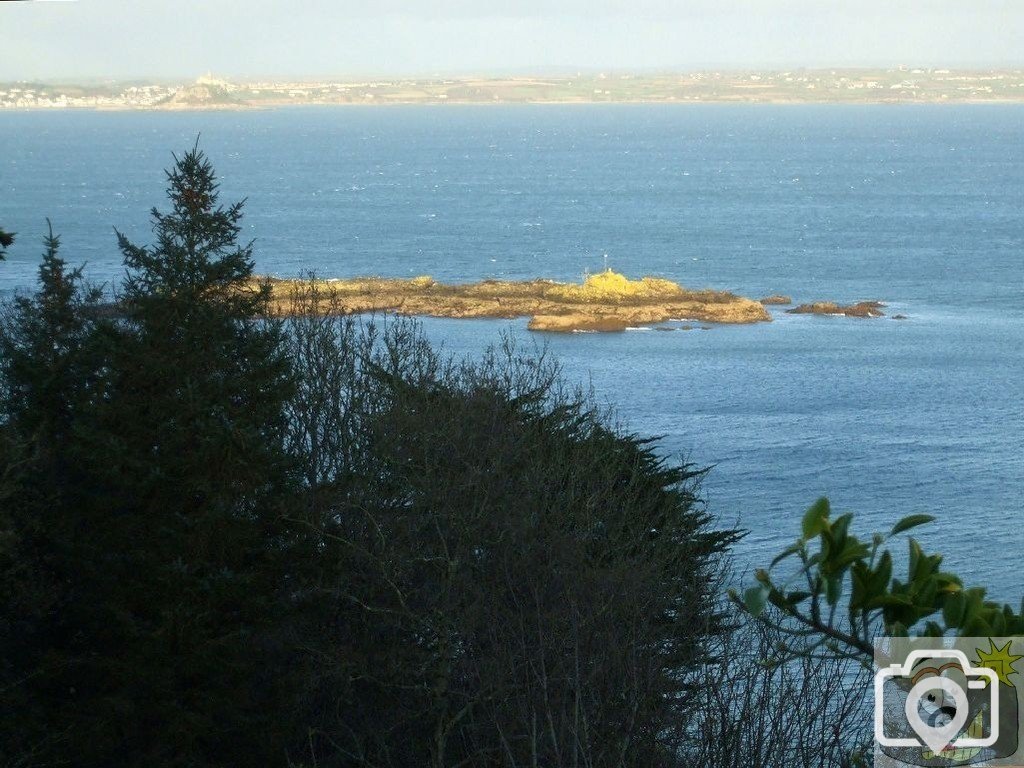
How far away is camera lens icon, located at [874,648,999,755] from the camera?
91.6 inches

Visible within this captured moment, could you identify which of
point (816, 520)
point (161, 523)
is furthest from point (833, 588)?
point (161, 523)

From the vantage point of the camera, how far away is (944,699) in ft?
7.95

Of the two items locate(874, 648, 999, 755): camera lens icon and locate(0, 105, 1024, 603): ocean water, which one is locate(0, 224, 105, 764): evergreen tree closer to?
locate(874, 648, 999, 755): camera lens icon

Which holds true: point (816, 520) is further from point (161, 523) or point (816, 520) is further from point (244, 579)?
point (161, 523)

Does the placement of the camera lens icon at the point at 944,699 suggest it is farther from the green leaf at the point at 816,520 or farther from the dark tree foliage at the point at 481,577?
the dark tree foliage at the point at 481,577

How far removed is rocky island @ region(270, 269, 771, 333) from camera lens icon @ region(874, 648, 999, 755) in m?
60.2

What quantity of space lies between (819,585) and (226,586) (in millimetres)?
7927

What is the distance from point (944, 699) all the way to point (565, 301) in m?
65.9

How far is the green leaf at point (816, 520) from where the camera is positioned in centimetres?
230

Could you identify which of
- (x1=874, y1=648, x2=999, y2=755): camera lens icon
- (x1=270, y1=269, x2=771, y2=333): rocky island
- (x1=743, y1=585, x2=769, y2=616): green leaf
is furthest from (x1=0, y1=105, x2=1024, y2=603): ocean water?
(x1=743, y1=585, x2=769, y2=616): green leaf

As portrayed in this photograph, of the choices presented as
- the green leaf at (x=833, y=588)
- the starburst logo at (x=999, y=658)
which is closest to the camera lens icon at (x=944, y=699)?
the starburst logo at (x=999, y=658)

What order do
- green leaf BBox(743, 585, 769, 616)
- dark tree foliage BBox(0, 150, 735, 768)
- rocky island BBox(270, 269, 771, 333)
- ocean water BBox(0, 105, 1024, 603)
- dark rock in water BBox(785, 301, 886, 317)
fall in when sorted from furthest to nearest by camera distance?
dark rock in water BBox(785, 301, 886, 317)
rocky island BBox(270, 269, 771, 333)
ocean water BBox(0, 105, 1024, 603)
dark tree foliage BBox(0, 150, 735, 768)
green leaf BBox(743, 585, 769, 616)

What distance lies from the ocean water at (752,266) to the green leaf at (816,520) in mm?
20409

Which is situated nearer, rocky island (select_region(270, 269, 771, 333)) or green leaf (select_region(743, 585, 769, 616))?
green leaf (select_region(743, 585, 769, 616))
